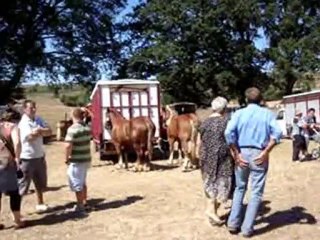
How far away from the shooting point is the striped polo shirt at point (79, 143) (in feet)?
31.7

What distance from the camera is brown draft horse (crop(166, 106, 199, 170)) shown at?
15797 millimetres

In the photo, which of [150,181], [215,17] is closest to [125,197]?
[150,181]

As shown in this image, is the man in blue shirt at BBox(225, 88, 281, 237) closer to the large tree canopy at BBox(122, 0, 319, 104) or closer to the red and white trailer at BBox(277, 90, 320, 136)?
the red and white trailer at BBox(277, 90, 320, 136)

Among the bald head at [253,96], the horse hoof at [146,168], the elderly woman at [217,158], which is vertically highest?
the bald head at [253,96]

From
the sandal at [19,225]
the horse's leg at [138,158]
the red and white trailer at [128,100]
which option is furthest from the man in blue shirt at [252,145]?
the red and white trailer at [128,100]

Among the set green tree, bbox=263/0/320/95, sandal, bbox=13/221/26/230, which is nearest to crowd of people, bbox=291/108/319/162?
sandal, bbox=13/221/26/230

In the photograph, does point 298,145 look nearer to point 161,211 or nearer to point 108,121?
point 108,121

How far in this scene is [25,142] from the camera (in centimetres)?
971

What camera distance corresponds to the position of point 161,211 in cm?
970

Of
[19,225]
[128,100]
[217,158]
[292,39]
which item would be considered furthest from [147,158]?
[292,39]

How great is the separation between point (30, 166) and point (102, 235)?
6.52 ft

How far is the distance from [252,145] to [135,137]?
28.8 ft

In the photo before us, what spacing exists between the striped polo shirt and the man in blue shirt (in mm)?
2821

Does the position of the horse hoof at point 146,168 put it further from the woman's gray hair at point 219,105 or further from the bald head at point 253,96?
the bald head at point 253,96
